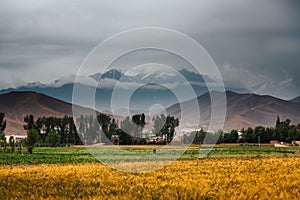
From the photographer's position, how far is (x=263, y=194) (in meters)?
16.3

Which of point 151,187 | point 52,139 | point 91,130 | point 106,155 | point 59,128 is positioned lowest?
point 151,187

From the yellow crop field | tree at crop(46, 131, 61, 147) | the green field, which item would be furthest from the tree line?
the yellow crop field

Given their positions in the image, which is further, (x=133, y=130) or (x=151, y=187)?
(x=133, y=130)

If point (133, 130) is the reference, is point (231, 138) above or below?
below

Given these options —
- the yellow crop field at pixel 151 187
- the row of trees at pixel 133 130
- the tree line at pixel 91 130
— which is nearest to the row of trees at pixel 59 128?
the tree line at pixel 91 130

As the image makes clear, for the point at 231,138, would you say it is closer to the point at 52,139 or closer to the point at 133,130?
the point at 133,130

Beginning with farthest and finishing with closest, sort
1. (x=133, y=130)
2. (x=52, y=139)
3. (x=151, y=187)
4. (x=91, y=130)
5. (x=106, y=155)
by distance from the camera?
1. (x=91, y=130)
2. (x=52, y=139)
3. (x=133, y=130)
4. (x=106, y=155)
5. (x=151, y=187)

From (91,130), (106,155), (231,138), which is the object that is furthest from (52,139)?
(106,155)

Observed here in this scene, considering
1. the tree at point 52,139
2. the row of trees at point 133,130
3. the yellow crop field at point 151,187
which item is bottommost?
the yellow crop field at point 151,187

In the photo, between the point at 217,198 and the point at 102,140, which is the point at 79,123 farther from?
the point at 217,198

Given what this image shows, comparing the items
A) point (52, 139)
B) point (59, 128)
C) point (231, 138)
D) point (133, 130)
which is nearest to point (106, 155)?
point (133, 130)

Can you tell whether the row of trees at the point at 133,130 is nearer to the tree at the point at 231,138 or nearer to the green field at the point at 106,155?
the tree at the point at 231,138

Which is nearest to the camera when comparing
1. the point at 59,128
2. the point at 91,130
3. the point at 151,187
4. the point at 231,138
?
the point at 151,187

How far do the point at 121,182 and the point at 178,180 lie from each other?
8.54 ft
